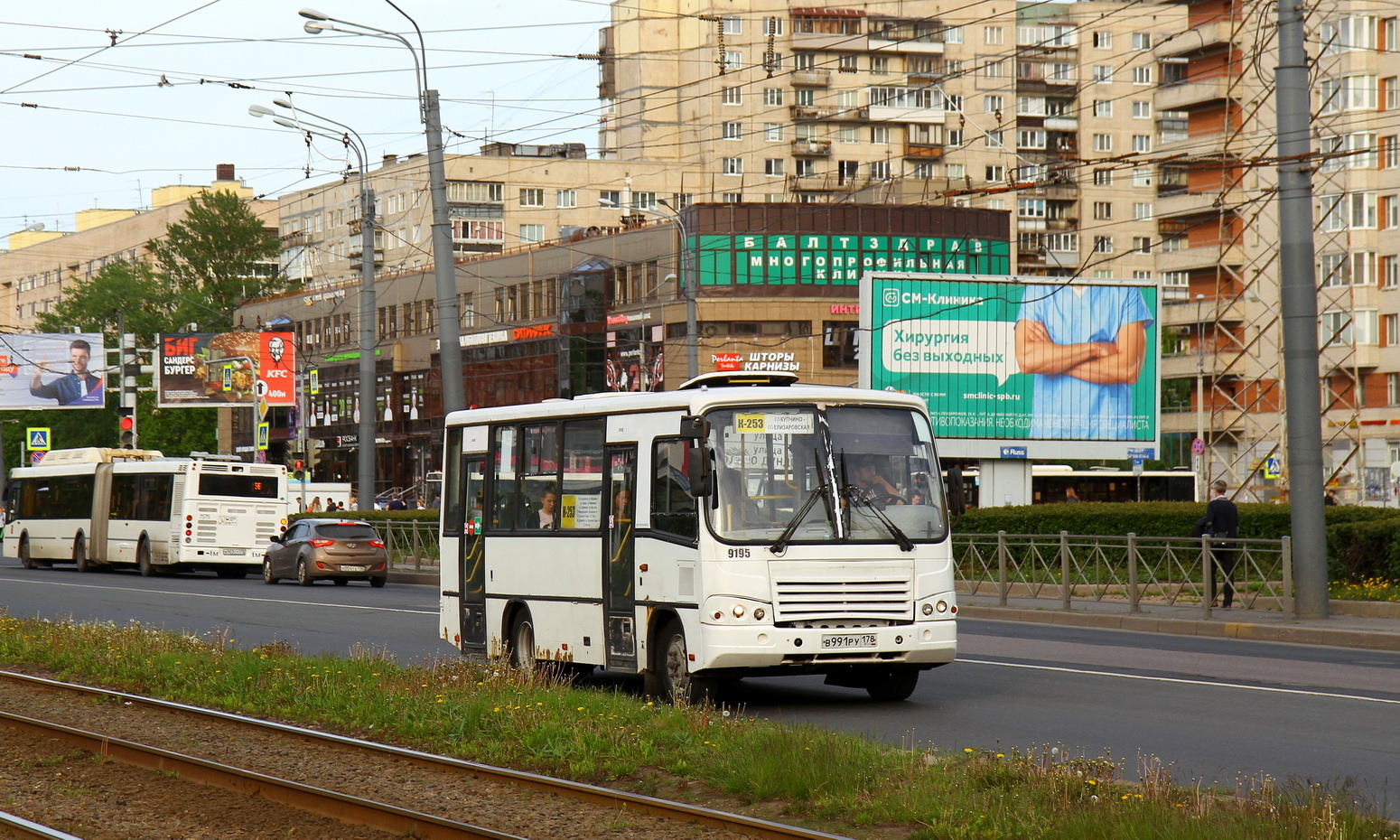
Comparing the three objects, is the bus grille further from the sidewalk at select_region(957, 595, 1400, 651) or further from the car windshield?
the car windshield

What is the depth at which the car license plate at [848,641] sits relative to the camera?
13.2 metres

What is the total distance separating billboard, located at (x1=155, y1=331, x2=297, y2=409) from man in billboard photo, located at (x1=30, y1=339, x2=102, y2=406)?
418 cm

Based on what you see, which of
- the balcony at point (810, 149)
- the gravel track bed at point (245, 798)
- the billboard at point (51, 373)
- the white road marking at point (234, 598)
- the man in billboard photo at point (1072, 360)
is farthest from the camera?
the balcony at point (810, 149)

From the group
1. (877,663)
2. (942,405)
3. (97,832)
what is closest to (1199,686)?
(877,663)

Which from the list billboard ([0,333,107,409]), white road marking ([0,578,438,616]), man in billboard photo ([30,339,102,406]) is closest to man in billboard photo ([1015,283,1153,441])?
white road marking ([0,578,438,616])

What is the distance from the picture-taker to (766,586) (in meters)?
13.1

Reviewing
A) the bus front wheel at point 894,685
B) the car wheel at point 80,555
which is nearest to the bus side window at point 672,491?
the bus front wheel at point 894,685

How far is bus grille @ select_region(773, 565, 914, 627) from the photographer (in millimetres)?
13188

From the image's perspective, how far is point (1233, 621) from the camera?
72.0 feet

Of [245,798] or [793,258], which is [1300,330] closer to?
[245,798]

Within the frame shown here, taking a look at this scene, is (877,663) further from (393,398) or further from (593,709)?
(393,398)

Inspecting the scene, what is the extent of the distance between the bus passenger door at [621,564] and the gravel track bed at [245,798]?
317 centimetres

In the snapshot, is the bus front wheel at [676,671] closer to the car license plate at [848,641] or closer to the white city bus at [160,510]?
the car license plate at [848,641]

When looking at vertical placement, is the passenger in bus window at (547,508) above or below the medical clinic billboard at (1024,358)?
below
